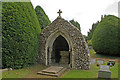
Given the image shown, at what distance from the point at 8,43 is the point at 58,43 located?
6.82 meters

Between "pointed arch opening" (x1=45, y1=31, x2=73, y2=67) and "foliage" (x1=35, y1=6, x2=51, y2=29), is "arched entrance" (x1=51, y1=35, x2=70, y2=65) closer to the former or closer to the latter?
"pointed arch opening" (x1=45, y1=31, x2=73, y2=67)

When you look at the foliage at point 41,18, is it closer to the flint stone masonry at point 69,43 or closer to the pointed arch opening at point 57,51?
the pointed arch opening at point 57,51

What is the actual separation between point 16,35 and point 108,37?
1265cm

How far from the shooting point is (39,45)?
9.22m

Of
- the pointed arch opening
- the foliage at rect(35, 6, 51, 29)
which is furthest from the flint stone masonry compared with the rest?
the foliage at rect(35, 6, 51, 29)

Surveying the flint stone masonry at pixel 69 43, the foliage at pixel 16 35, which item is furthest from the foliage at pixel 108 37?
the foliage at pixel 16 35

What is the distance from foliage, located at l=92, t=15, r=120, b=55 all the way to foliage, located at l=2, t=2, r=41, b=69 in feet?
36.8

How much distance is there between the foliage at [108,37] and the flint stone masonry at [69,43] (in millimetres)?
7970

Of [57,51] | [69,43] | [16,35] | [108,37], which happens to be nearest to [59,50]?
[57,51]

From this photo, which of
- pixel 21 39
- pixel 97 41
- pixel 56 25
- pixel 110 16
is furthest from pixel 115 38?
pixel 21 39

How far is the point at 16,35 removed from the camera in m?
6.89

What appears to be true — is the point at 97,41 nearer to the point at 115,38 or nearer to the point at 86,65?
the point at 115,38

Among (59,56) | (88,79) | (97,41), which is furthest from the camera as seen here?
(97,41)

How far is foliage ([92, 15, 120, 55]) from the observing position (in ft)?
46.7
